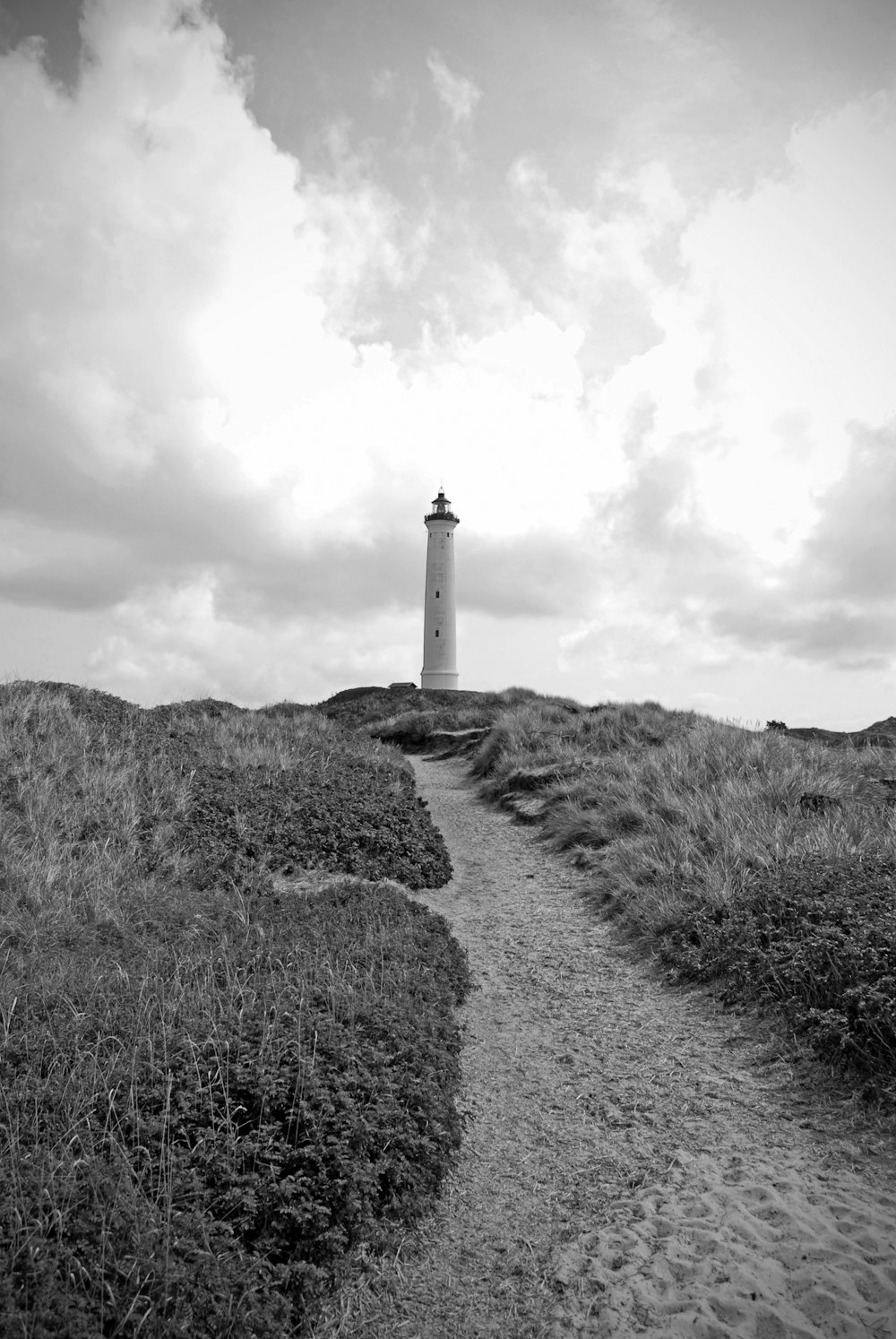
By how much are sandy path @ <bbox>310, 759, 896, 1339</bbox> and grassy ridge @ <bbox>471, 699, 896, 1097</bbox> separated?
60 cm

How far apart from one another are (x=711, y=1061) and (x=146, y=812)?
837 centimetres

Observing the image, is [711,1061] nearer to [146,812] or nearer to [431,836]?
[431,836]

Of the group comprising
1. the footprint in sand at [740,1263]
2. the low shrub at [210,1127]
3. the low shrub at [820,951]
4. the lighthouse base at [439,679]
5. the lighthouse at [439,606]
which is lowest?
the footprint in sand at [740,1263]

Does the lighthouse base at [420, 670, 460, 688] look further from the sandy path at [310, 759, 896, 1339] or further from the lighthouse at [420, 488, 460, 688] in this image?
the sandy path at [310, 759, 896, 1339]

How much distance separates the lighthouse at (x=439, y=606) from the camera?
49.8 metres

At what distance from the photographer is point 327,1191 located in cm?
429

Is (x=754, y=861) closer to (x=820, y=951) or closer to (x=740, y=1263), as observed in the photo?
(x=820, y=951)

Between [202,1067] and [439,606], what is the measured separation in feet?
152

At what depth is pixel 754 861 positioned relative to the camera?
9.59 m

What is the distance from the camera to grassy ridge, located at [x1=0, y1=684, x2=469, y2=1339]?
3.61 metres

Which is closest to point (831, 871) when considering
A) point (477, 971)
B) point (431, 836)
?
point (477, 971)

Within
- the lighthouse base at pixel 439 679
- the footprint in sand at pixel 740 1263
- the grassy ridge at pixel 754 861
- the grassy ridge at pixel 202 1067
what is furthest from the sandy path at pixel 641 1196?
the lighthouse base at pixel 439 679

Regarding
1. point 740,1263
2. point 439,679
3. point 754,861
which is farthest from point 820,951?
point 439,679

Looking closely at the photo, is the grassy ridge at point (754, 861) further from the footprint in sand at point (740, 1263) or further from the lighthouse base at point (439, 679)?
the lighthouse base at point (439, 679)
